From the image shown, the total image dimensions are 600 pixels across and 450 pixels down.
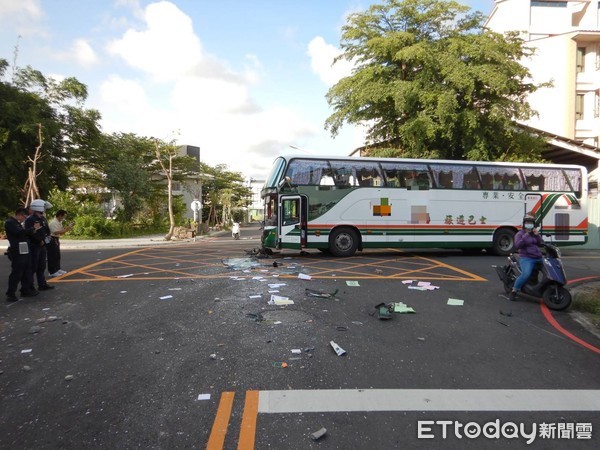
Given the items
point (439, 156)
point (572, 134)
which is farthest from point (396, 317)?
point (572, 134)

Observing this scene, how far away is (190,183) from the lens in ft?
147

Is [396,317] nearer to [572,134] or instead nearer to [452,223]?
[452,223]

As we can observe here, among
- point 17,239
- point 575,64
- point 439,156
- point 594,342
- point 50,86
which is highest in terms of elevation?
point 575,64

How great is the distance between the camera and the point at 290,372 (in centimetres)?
371

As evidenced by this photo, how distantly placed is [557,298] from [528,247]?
3.04 ft

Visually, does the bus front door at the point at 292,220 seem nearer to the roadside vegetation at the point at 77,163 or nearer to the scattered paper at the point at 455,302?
the scattered paper at the point at 455,302

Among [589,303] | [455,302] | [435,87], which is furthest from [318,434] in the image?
[435,87]

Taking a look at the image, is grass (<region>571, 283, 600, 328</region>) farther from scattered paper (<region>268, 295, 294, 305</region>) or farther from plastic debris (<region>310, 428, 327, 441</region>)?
plastic debris (<region>310, 428, 327, 441</region>)

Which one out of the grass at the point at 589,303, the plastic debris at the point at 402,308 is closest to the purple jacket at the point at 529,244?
the grass at the point at 589,303

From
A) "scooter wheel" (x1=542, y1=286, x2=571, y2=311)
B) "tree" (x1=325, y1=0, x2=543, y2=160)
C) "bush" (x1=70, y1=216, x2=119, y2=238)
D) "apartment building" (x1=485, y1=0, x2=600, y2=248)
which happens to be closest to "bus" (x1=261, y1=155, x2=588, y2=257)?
"tree" (x1=325, y1=0, x2=543, y2=160)

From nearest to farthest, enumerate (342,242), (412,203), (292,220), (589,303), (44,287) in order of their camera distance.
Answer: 1. (589,303)
2. (44,287)
3. (292,220)
4. (342,242)
5. (412,203)

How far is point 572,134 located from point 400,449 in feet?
103

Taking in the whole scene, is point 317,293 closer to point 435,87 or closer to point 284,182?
Result: point 284,182

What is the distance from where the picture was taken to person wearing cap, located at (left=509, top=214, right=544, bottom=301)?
6.35m
